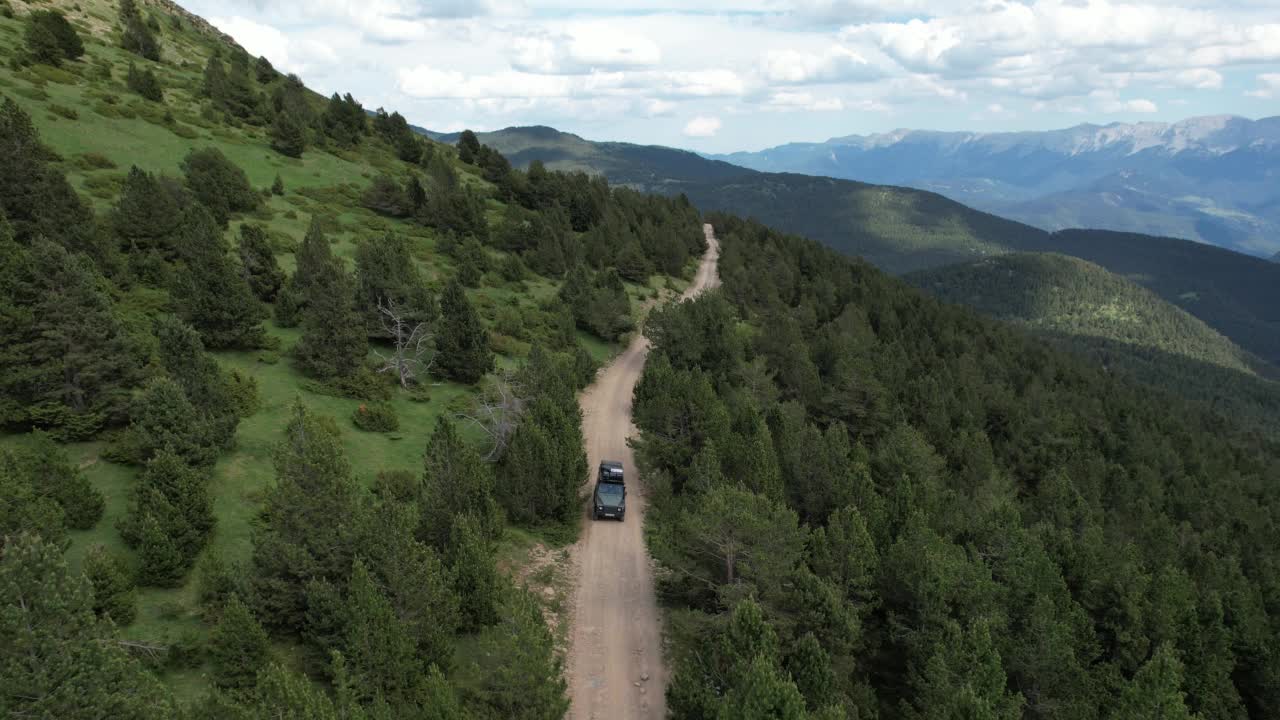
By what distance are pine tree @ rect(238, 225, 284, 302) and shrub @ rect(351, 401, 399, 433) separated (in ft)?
51.9

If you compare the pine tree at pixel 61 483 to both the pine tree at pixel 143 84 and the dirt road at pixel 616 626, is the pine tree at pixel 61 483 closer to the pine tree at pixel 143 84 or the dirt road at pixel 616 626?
the dirt road at pixel 616 626

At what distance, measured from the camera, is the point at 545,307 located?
6938 centimetres

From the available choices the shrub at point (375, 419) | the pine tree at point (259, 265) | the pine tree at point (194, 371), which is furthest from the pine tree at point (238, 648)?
the pine tree at point (259, 265)

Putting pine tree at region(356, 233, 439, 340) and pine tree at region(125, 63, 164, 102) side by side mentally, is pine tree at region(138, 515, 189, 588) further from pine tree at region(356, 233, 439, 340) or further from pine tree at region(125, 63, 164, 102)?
pine tree at region(125, 63, 164, 102)

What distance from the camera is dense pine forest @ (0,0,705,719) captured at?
62.3 ft

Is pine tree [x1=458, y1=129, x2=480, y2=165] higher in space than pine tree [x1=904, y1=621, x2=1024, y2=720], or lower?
higher

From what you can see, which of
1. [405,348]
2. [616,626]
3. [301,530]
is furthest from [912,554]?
[405,348]

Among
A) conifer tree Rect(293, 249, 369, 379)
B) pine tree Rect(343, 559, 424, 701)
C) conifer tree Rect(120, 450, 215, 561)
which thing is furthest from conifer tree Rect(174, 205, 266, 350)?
pine tree Rect(343, 559, 424, 701)

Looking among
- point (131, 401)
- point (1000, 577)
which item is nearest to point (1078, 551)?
point (1000, 577)

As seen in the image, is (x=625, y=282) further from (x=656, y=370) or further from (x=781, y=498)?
(x=781, y=498)

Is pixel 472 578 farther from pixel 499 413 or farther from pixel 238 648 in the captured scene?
pixel 499 413

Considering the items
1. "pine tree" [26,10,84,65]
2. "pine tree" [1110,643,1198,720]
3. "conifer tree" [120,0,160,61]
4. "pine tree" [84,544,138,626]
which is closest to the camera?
"pine tree" [84,544,138,626]

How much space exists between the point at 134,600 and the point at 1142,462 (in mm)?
95614

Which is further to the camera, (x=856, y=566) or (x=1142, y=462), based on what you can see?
(x=1142, y=462)
